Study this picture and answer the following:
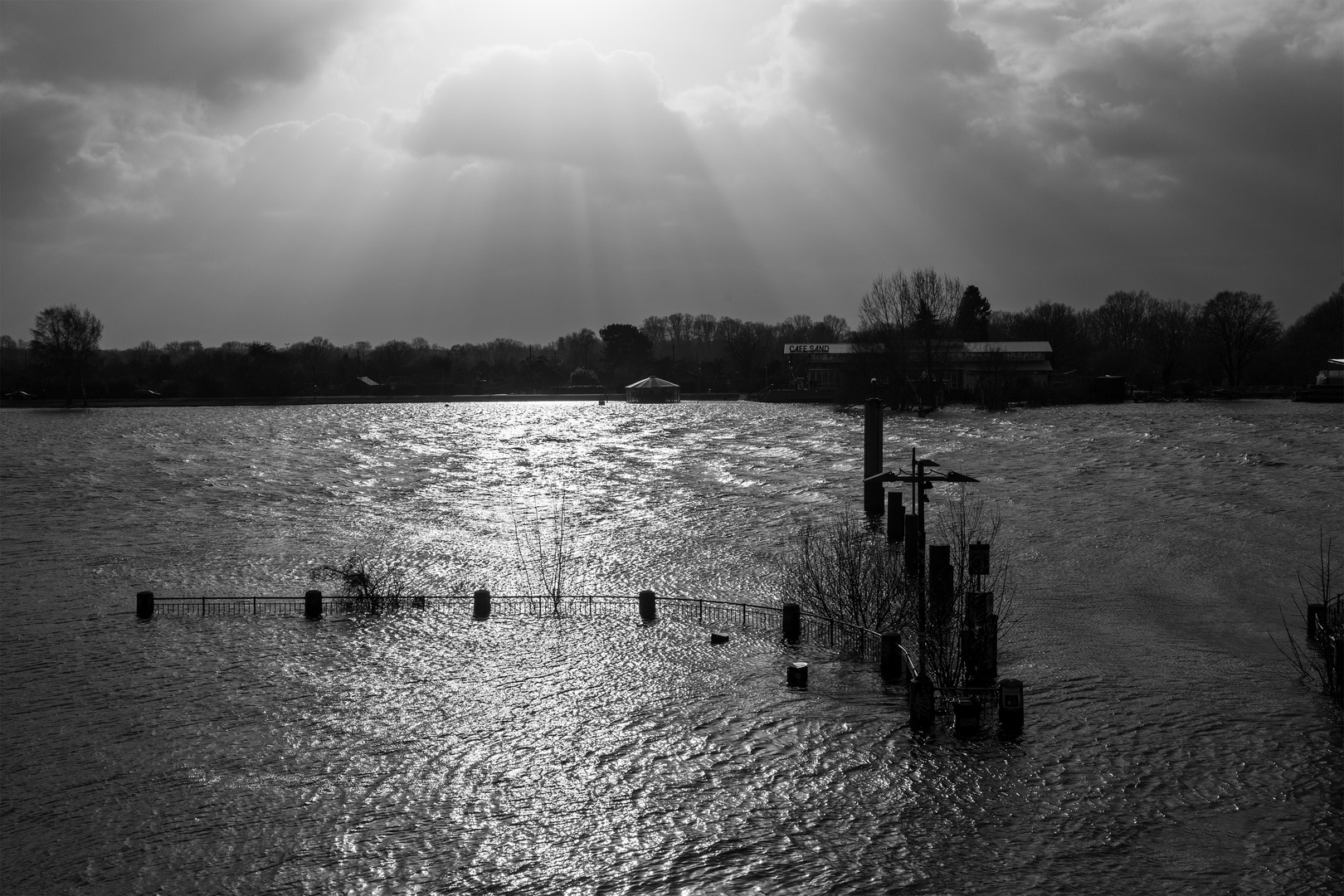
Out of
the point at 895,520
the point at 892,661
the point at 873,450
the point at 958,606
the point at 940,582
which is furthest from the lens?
the point at 873,450

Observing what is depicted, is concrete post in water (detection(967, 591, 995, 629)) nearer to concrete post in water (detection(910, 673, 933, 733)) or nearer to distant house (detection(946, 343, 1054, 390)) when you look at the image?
concrete post in water (detection(910, 673, 933, 733))

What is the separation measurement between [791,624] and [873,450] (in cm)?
1982

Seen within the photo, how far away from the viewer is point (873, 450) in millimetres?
42781

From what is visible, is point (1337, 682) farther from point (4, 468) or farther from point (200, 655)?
point (4, 468)

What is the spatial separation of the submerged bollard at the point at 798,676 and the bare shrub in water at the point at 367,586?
11861 mm

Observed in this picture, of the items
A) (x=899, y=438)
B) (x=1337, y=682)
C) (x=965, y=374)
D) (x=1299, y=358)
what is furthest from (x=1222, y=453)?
(x=1299, y=358)

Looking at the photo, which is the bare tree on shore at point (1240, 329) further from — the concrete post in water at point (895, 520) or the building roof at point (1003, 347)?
the concrete post in water at point (895, 520)

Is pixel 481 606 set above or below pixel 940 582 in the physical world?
below

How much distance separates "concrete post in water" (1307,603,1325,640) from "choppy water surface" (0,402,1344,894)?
1.07 m

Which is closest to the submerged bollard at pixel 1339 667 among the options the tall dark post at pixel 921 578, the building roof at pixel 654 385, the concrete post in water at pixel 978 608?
the concrete post in water at pixel 978 608

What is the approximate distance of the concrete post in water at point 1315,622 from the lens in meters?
21.6

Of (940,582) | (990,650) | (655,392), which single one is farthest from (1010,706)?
(655,392)

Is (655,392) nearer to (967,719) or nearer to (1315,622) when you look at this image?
(1315,622)

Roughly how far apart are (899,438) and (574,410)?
275 ft
